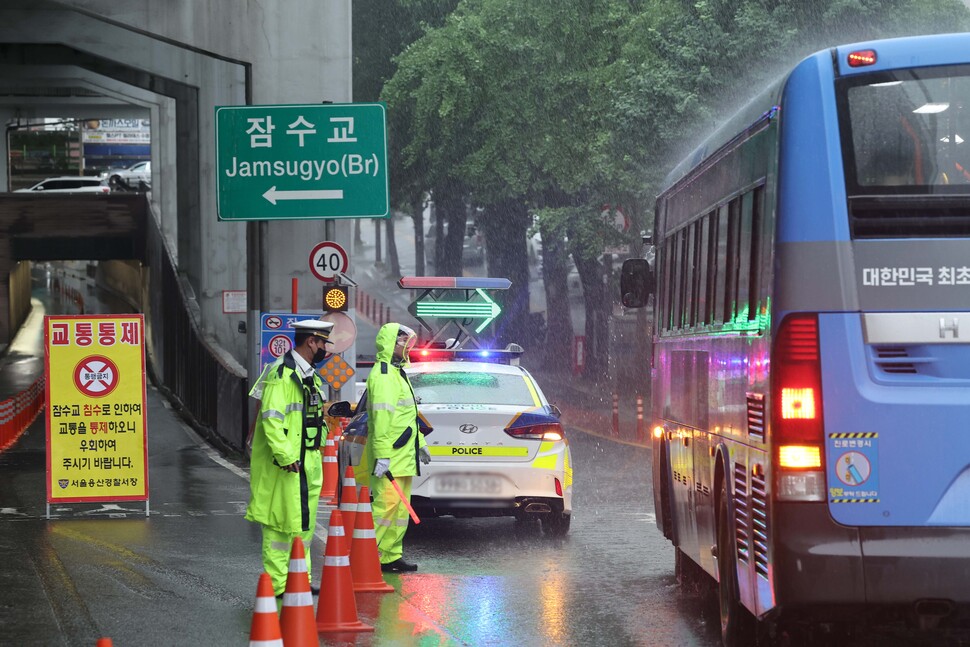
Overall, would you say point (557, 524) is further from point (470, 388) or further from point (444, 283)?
point (444, 283)

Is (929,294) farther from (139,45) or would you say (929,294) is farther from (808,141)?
(139,45)

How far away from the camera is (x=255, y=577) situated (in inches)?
475

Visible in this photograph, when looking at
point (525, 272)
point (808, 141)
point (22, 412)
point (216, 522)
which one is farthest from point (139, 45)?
point (808, 141)

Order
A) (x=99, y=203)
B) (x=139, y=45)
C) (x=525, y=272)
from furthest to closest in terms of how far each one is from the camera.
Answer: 1. (x=99, y=203)
2. (x=525, y=272)
3. (x=139, y=45)

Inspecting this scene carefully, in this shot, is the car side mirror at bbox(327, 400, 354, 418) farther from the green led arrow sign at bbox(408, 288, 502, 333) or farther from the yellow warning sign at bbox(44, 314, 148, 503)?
the green led arrow sign at bbox(408, 288, 502, 333)

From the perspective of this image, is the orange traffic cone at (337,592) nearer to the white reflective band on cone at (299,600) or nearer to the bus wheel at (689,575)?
the white reflective band on cone at (299,600)

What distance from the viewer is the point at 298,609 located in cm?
823

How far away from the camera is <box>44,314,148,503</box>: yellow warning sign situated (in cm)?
1606

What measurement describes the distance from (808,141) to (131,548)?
787 centimetres

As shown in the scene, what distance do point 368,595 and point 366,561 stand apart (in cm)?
25

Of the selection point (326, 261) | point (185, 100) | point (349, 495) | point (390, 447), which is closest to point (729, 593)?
point (349, 495)

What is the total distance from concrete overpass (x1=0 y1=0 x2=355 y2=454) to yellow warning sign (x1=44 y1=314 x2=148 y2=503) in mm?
7482

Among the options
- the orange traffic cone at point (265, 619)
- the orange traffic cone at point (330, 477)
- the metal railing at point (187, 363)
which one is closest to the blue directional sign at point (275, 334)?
the metal railing at point (187, 363)

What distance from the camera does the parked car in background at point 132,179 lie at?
6881cm
